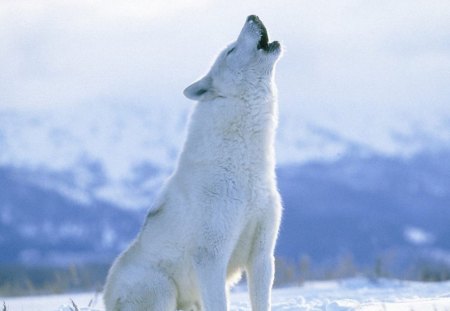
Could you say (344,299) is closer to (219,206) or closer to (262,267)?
(262,267)

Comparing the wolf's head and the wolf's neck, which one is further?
the wolf's head

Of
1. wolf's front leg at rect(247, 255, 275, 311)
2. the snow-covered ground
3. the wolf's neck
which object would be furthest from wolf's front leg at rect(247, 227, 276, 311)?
the snow-covered ground

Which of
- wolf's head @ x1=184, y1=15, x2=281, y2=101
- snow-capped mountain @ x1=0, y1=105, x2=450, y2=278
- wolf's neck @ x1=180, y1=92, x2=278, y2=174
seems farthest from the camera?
snow-capped mountain @ x1=0, y1=105, x2=450, y2=278

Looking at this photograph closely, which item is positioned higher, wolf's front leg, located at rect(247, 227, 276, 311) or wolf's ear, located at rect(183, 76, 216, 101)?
wolf's ear, located at rect(183, 76, 216, 101)

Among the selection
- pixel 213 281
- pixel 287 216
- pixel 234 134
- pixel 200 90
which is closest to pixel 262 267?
pixel 213 281

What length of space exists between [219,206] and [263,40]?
149 centimetres

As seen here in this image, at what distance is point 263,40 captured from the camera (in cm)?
738

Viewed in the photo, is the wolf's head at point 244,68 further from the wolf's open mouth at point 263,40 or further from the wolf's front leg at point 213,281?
the wolf's front leg at point 213,281

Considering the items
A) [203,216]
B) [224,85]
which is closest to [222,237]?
[203,216]

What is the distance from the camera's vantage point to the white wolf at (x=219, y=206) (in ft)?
22.5

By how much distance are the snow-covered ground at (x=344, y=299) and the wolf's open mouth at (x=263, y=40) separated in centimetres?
225

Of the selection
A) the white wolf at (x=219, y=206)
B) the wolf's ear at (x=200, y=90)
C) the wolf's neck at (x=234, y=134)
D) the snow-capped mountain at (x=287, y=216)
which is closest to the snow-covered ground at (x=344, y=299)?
the white wolf at (x=219, y=206)

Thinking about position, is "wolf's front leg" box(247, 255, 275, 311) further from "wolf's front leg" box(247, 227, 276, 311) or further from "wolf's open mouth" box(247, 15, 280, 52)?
"wolf's open mouth" box(247, 15, 280, 52)

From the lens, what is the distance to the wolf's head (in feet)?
23.8
